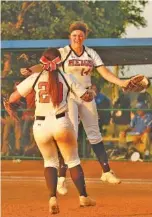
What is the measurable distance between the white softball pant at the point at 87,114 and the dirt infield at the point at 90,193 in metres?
0.90

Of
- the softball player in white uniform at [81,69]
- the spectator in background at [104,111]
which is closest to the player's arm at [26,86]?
the softball player in white uniform at [81,69]

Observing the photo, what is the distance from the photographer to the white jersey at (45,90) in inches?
307

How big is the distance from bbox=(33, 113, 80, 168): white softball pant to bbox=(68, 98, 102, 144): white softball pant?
0.64m

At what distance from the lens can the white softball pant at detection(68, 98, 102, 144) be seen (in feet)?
28.5

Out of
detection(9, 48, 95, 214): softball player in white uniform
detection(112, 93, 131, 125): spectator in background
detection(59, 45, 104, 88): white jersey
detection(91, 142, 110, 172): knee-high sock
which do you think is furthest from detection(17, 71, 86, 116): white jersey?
detection(112, 93, 131, 125): spectator in background

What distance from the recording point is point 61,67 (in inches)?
335

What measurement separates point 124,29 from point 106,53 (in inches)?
372

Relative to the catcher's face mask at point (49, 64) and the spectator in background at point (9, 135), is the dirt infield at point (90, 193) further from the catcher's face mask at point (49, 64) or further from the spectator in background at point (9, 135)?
the catcher's face mask at point (49, 64)

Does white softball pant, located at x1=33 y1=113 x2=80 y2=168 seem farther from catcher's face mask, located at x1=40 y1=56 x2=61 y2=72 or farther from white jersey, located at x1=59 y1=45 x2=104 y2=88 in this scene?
white jersey, located at x1=59 y1=45 x2=104 y2=88

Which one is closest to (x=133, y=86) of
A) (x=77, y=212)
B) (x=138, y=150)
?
(x=77, y=212)

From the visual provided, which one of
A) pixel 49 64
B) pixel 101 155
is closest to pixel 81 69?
pixel 49 64

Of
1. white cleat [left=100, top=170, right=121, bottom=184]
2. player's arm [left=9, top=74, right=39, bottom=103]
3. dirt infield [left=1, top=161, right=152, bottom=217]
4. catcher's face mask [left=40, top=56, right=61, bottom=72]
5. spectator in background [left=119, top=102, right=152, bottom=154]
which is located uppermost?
catcher's face mask [left=40, top=56, right=61, bottom=72]

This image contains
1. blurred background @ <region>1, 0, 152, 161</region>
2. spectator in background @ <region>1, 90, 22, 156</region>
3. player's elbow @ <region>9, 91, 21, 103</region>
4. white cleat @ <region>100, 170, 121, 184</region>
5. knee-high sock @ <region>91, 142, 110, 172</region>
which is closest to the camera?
player's elbow @ <region>9, 91, 21, 103</region>

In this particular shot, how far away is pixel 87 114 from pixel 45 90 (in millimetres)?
1278
